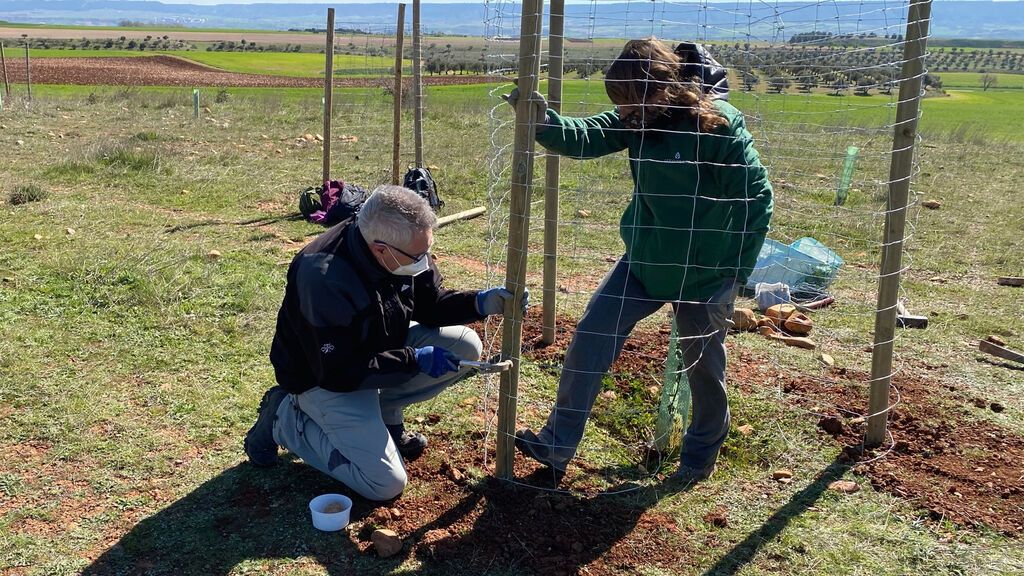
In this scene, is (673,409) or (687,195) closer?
(687,195)

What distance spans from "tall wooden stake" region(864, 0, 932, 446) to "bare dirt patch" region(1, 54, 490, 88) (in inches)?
926

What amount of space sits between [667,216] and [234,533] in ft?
6.79

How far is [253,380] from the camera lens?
15.0ft

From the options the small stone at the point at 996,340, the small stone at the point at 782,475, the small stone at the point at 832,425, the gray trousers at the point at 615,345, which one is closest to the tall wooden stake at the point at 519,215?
the gray trousers at the point at 615,345

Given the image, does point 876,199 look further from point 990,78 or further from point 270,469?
point 990,78

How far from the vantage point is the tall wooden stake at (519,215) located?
119 inches

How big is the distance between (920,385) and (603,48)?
264 cm

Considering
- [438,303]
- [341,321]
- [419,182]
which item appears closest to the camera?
[341,321]

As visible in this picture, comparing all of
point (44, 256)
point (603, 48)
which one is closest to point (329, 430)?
point (603, 48)

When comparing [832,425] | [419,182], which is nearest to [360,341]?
[832,425]

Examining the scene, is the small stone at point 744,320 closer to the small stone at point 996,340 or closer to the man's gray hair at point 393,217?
the small stone at point 996,340

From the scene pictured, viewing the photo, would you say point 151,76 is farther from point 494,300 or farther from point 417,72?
point 494,300

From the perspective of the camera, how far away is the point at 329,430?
131 inches

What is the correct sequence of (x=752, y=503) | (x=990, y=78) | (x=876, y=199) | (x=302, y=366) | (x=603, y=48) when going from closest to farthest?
(x=302, y=366) → (x=752, y=503) → (x=603, y=48) → (x=876, y=199) → (x=990, y=78)
